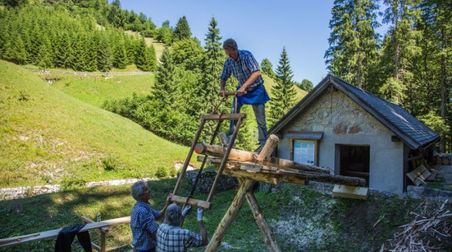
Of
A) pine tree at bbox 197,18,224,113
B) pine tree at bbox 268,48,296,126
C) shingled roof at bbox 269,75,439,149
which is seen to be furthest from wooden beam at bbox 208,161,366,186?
pine tree at bbox 268,48,296,126

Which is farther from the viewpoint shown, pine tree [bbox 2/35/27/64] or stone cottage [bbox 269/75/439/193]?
pine tree [bbox 2/35/27/64]

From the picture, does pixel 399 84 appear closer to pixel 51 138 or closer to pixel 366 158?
pixel 366 158

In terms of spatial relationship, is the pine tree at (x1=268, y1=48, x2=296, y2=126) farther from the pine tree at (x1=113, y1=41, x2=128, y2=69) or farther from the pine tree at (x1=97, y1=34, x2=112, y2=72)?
the pine tree at (x1=113, y1=41, x2=128, y2=69)

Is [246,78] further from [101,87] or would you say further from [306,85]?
[306,85]

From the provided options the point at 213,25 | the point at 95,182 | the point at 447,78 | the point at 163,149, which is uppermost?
the point at 213,25

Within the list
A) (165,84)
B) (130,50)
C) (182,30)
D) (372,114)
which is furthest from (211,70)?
(182,30)

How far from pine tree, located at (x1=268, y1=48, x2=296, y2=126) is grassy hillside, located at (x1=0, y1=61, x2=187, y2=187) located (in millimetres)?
13297

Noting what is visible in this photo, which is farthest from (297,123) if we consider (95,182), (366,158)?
(95,182)

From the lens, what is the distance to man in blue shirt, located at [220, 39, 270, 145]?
5.83 m

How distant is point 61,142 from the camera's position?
27203 mm

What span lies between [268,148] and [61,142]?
26644mm

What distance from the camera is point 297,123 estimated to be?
15.2m

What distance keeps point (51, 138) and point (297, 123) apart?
2247cm

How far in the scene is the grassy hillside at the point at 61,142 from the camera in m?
23.4
